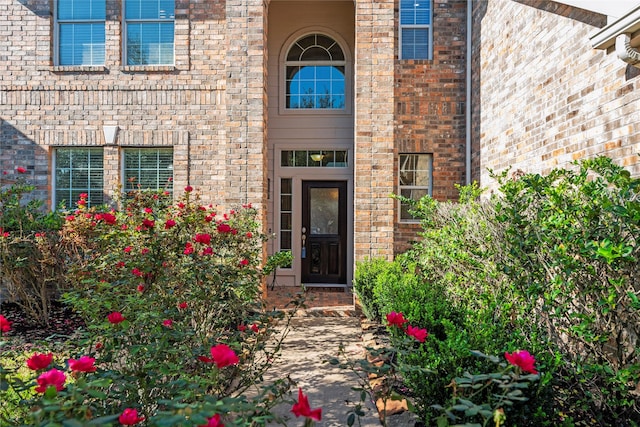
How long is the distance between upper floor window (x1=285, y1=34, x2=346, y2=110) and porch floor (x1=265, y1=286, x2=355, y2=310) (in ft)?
12.7

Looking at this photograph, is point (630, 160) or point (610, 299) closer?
point (610, 299)

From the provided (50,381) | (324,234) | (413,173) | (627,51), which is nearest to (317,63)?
(413,173)

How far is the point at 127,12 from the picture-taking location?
7160 mm

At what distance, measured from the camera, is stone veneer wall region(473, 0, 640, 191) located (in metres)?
3.45

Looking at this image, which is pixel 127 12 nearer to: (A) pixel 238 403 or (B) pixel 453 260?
(B) pixel 453 260

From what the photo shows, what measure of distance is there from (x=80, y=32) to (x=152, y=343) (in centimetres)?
725

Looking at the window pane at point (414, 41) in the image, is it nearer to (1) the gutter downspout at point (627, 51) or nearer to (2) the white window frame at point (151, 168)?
(1) the gutter downspout at point (627, 51)

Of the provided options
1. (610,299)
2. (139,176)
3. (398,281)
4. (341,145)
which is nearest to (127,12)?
(139,176)

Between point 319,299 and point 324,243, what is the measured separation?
5.56 feet

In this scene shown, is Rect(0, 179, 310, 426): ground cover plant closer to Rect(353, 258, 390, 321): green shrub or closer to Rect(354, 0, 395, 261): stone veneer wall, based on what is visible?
Rect(353, 258, 390, 321): green shrub

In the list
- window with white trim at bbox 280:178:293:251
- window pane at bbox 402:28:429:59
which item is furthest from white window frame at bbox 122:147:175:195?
window pane at bbox 402:28:429:59

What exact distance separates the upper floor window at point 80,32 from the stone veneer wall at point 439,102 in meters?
5.51

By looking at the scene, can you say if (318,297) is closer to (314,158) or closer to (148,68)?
(314,158)

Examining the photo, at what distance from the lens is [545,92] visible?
465 cm
